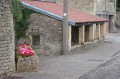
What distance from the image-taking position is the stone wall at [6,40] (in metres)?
12.9

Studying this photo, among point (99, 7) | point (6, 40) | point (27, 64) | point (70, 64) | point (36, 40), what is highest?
point (99, 7)

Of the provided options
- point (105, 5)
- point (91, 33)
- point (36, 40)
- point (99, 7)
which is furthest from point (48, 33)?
point (105, 5)

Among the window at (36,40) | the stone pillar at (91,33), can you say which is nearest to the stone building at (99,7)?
the stone pillar at (91,33)

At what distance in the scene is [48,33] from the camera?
68.5ft

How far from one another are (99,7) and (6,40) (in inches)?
980

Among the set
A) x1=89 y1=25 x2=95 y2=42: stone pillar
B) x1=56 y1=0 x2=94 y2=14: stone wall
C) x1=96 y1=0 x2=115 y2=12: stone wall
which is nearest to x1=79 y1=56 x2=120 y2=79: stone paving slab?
x1=89 y1=25 x2=95 y2=42: stone pillar

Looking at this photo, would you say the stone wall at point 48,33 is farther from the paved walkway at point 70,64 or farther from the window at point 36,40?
the paved walkway at point 70,64

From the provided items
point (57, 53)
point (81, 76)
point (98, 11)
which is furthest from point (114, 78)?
point (98, 11)

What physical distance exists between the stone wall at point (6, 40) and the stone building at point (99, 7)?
63.5 feet

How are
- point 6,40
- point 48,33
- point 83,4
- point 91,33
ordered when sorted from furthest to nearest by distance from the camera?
point 83,4, point 91,33, point 48,33, point 6,40

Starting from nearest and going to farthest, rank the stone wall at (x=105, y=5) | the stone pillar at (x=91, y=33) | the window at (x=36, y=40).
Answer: the window at (x=36, y=40) < the stone pillar at (x=91, y=33) < the stone wall at (x=105, y=5)

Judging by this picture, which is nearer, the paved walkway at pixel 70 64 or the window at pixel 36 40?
the paved walkway at pixel 70 64

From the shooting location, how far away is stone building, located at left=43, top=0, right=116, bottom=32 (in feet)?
110

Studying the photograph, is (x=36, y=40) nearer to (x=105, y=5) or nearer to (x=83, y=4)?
(x=83, y=4)
